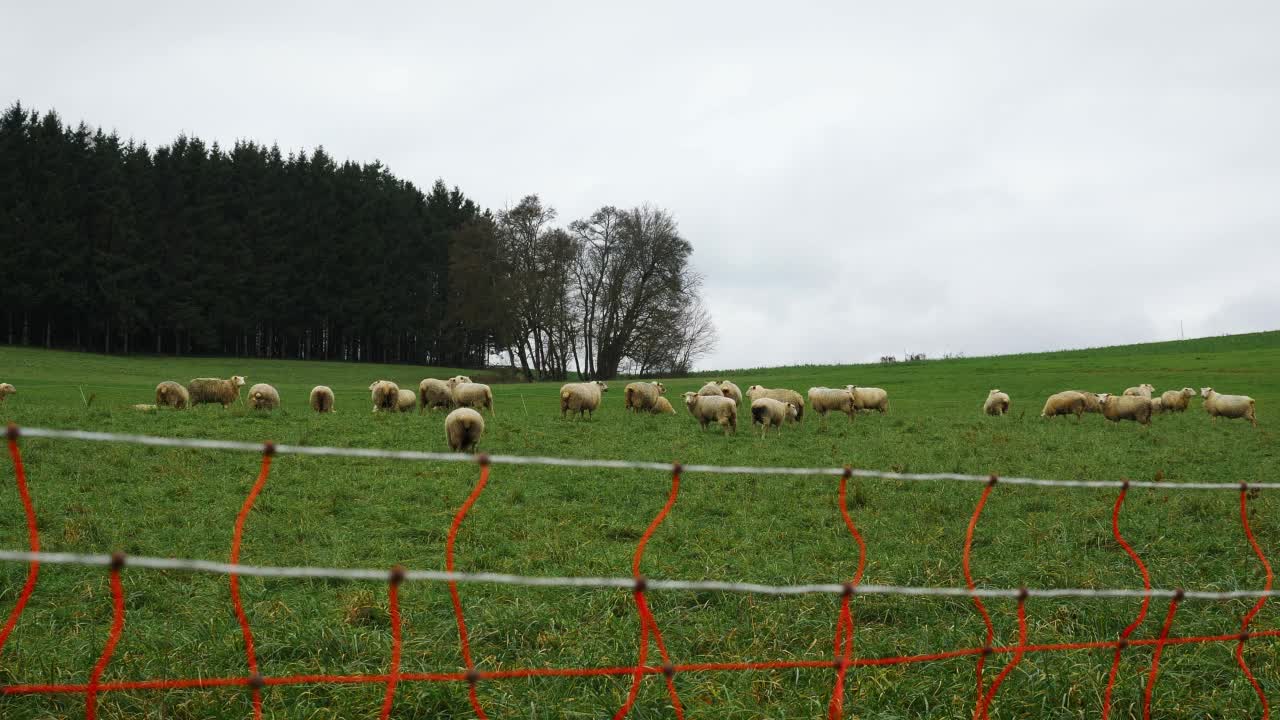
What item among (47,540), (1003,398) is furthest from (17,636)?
(1003,398)

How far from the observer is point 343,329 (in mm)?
68250

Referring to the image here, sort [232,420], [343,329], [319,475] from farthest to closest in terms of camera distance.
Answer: [343,329]
[232,420]
[319,475]

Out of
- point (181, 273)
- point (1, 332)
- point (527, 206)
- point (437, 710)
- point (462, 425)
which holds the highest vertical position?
point (527, 206)

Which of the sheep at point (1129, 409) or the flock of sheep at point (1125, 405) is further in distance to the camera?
the flock of sheep at point (1125, 405)

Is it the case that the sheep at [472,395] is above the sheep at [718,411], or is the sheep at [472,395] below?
above

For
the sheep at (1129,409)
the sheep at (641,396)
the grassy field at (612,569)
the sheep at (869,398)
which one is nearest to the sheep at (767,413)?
the grassy field at (612,569)

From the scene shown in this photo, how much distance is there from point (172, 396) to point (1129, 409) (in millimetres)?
25535

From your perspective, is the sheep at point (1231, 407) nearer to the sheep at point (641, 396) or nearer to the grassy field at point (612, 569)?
the grassy field at point (612, 569)

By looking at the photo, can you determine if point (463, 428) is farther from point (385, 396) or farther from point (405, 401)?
point (405, 401)

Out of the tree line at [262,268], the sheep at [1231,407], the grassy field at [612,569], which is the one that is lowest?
the grassy field at [612,569]

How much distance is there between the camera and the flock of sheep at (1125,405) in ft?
74.3

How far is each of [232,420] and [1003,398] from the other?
21658 millimetres

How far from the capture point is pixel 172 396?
21000 millimetres

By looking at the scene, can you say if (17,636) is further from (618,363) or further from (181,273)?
(181,273)
